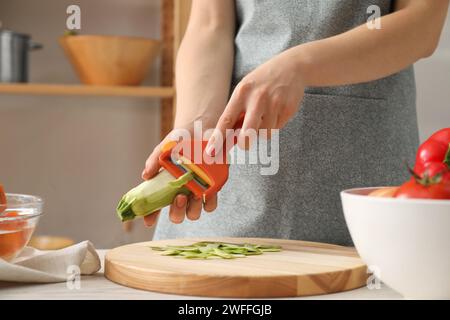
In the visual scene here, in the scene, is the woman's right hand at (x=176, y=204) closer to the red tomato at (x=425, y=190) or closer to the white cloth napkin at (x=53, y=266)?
the white cloth napkin at (x=53, y=266)

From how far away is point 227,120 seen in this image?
36.3 inches

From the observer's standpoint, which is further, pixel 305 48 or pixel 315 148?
pixel 315 148

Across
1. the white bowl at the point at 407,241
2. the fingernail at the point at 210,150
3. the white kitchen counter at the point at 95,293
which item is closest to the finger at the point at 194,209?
the fingernail at the point at 210,150

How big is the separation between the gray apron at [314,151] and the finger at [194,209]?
23 cm

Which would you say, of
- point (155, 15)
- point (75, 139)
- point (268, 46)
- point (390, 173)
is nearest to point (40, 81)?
point (75, 139)

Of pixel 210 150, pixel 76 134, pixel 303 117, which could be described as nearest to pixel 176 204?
pixel 210 150

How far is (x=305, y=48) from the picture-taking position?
1.00 meters

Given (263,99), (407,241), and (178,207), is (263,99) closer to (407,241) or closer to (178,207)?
(178,207)

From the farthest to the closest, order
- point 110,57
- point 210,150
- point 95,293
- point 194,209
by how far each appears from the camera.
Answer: point 110,57 < point 194,209 < point 210,150 < point 95,293

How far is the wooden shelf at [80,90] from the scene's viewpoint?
210cm

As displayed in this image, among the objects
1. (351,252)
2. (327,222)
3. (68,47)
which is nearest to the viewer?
(351,252)

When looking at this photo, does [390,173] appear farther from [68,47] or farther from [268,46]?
[68,47]

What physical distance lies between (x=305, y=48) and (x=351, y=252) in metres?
0.29

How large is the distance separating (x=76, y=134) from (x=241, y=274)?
1.75 metres
